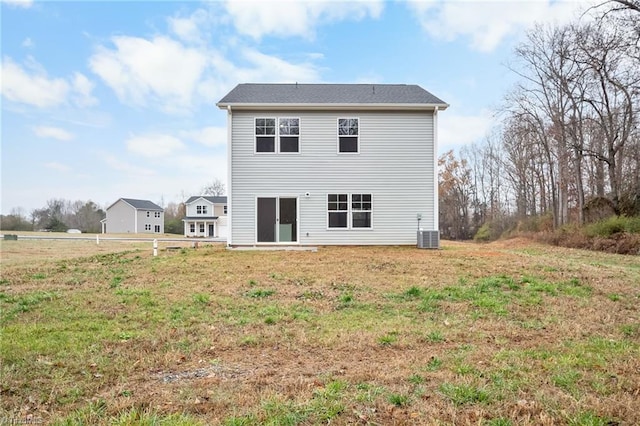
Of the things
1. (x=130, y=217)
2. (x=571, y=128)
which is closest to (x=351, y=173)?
(x=571, y=128)

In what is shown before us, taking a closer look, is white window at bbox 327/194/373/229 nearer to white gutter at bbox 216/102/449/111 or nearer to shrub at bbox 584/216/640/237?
white gutter at bbox 216/102/449/111

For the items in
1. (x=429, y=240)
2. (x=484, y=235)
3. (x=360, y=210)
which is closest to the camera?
(x=429, y=240)

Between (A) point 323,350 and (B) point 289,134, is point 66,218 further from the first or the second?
(A) point 323,350

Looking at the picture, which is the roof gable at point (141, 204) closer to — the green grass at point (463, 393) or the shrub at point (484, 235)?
the shrub at point (484, 235)

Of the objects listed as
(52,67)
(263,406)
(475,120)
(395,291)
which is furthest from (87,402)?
(475,120)

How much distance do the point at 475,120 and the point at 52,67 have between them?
98.4 feet

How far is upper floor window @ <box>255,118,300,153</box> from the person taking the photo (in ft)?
47.4

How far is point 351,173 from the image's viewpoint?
14531 mm

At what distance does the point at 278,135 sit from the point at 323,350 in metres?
11.3

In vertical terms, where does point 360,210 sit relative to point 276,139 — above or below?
below

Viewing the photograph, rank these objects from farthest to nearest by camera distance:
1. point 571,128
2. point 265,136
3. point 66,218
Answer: point 66,218
point 571,128
point 265,136

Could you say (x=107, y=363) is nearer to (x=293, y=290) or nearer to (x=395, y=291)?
(x=293, y=290)

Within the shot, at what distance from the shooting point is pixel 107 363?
3.73 meters

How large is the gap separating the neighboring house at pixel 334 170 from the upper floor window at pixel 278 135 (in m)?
0.04
